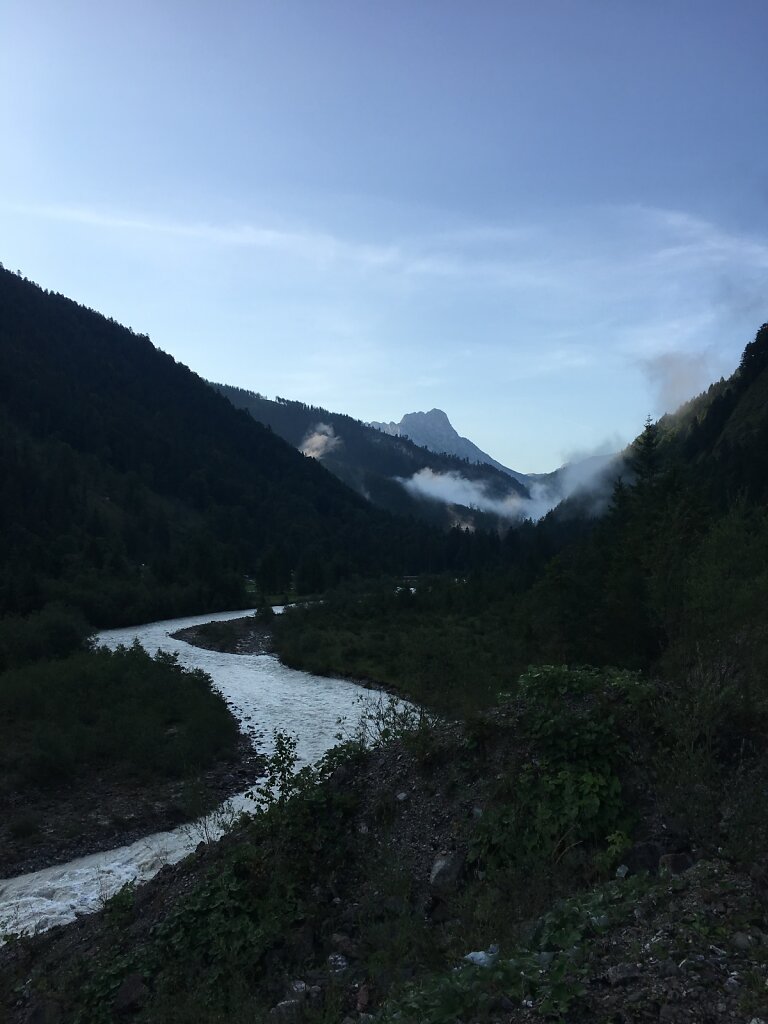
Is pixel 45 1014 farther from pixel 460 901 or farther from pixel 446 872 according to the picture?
pixel 460 901

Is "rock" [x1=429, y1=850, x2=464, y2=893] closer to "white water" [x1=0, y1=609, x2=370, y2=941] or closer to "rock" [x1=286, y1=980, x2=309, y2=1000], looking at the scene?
"rock" [x1=286, y1=980, x2=309, y2=1000]

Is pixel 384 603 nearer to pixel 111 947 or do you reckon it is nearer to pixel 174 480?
pixel 111 947

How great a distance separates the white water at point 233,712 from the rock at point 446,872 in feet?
25.2

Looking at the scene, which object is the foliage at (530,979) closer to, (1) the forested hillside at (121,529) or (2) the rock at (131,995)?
(2) the rock at (131,995)

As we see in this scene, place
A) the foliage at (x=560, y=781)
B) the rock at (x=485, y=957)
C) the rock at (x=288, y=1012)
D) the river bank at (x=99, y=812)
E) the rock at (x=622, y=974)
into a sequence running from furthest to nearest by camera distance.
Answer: the river bank at (x=99, y=812) < the foliage at (x=560, y=781) < the rock at (x=288, y=1012) < the rock at (x=485, y=957) < the rock at (x=622, y=974)

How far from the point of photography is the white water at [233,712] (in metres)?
16.4

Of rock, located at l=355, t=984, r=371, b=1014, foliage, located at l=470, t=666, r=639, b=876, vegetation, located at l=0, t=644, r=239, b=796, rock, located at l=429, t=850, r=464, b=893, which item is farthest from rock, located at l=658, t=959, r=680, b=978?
vegetation, located at l=0, t=644, r=239, b=796

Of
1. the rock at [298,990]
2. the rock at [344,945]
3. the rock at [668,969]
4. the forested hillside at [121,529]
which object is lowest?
the rock at [298,990]

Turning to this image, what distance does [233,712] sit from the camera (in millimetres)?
37750

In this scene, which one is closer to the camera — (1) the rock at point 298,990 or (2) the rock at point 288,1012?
(2) the rock at point 288,1012

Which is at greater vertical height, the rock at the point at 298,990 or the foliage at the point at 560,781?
the foliage at the point at 560,781

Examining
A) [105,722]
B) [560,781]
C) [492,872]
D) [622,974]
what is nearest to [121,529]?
[105,722]

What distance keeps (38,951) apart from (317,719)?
23.7 m

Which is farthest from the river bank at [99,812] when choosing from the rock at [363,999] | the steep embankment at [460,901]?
the rock at [363,999]
